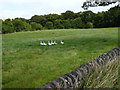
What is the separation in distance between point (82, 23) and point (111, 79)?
34616 mm

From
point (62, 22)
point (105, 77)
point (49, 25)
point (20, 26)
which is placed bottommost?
point (105, 77)

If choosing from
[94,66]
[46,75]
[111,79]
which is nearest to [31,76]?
[46,75]

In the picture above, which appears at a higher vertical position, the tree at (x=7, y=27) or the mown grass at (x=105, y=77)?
A: the tree at (x=7, y=27)

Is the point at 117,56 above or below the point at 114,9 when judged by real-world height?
below

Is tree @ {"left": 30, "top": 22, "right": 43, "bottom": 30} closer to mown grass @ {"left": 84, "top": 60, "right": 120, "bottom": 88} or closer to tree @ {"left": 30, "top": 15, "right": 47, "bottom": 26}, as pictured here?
tree @ {"left": 30, "top": 15, "right": 47, "bottom": 26}

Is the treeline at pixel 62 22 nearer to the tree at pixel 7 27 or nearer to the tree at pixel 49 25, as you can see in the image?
the tree at pixel 49 25

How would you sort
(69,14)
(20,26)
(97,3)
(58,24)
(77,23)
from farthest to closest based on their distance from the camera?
(69,14)
(77,23)
(58,24)
(20,26)
(97,3)

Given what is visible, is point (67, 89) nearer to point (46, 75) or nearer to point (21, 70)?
point (46, 75)

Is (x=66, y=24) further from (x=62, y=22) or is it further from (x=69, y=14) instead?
(x=69, y=14)

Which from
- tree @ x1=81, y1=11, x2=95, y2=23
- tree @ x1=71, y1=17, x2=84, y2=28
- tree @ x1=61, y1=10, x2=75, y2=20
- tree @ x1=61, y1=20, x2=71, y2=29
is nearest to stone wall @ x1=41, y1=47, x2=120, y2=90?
tree @ x1=61, y1=20, x2=71, y2=29

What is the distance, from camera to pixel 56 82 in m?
3.27

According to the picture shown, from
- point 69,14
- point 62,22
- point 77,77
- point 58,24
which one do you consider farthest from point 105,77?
point 69,14

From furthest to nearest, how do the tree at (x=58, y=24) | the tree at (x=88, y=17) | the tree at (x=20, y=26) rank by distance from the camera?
the tree at (x=88, y=17) < the tree at (x=58, y=24) < the tree at (x=20, y=26)

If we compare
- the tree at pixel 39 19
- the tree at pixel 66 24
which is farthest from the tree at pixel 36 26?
the tree at pixel 66 24
